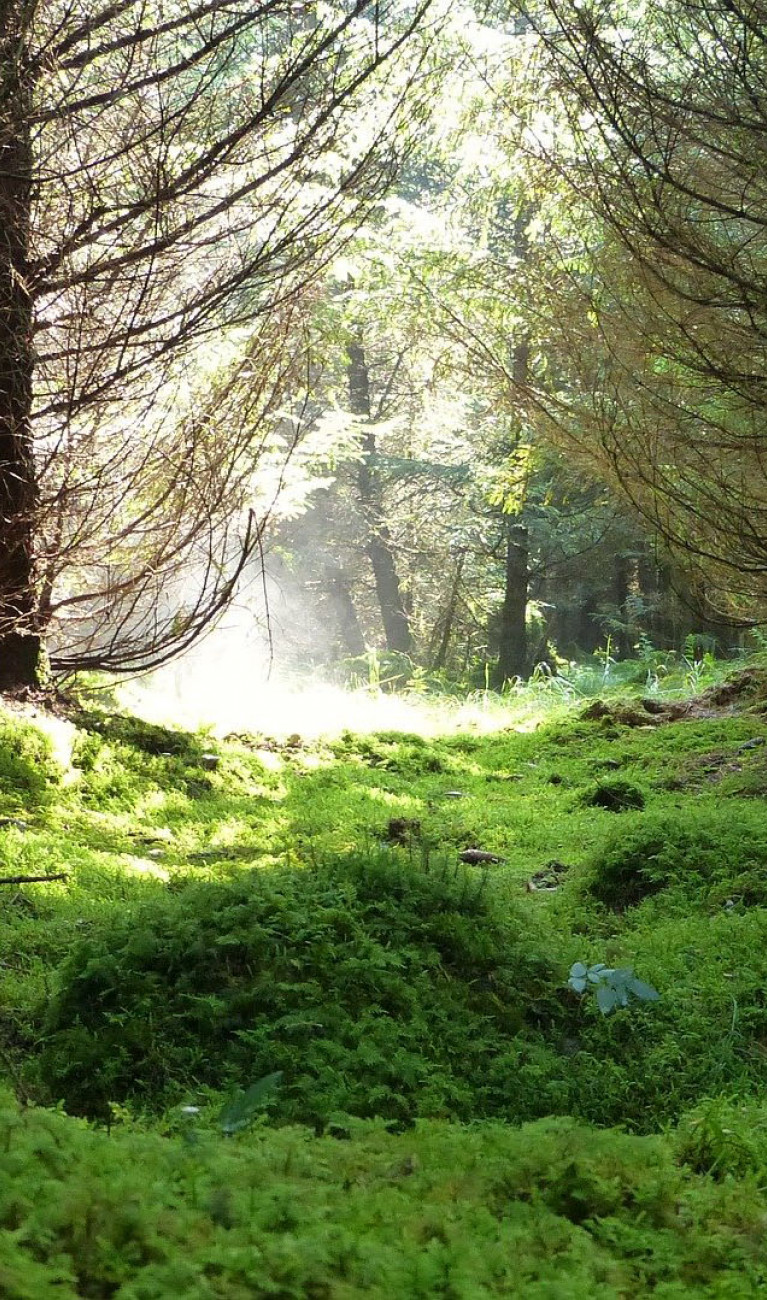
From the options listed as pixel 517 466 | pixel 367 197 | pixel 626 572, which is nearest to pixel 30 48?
pixel 367 197

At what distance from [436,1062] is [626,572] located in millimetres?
20715

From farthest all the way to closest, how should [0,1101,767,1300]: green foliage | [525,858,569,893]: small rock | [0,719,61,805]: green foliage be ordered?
[0,719,61,805]: green foliage < [525,858,569,893]: small rock < [0,1101,767,1300]: green foliage

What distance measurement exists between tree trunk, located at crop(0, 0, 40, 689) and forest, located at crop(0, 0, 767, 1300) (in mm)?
42

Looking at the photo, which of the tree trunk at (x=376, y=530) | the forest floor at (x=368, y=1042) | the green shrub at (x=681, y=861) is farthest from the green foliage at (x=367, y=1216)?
the tree trunk at (x=376, y=530)

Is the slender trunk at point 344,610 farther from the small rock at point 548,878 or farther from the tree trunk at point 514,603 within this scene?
the small rock at point 548,878

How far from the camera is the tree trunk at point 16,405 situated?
527cm

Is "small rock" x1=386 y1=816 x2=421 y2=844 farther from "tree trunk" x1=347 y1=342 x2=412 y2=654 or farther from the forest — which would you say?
"tree trunk" x1=347 y1=342 x2=412 y2=654

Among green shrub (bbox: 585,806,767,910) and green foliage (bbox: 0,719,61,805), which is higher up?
green foliage (bbox: 0,719,61,805)

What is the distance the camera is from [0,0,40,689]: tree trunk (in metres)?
5.27

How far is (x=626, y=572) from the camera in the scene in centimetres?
2283

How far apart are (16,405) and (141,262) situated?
3.95 feet

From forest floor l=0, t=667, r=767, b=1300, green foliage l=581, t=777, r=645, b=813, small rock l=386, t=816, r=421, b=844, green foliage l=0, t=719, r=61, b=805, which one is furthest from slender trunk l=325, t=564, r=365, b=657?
green foliage l=0, t=719, r=61, b=805

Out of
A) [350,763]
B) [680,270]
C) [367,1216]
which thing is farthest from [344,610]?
[367,1216]

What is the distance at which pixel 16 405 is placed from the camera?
614 centimetres
